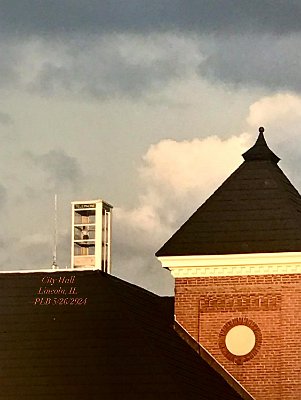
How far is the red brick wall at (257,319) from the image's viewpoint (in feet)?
107

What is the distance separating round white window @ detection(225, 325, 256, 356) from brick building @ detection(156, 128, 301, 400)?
0.08 ft

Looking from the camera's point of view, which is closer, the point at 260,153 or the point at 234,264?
the point at 234,264

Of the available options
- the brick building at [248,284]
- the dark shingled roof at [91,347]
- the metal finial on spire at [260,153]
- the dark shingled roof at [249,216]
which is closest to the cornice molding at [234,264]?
the brick building at [248,284]

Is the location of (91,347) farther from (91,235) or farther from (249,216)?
(249,216)

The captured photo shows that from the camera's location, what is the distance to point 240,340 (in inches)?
1312

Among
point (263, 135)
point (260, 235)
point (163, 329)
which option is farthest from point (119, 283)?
point (263, 135)

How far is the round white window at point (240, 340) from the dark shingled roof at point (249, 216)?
187 cm

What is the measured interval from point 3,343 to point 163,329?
13.2 ft

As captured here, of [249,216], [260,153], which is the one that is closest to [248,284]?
[249,216]

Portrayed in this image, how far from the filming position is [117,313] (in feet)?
102

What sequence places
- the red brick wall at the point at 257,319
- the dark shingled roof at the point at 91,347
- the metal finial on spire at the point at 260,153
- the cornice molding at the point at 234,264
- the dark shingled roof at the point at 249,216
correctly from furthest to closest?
the metal finial on spire at the point at 260,153 < the dark shingled roof at the point at 249,216 < the cornice molding at the point at 234,264 < the red brick wall at the point at 257,319 < the dark shingled roof at the point at 91,347

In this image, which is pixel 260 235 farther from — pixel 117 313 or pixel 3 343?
pixel 3 343

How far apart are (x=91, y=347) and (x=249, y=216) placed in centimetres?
611

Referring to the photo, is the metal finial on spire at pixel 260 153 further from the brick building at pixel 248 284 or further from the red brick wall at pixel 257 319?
the red brick wall at pixel 257 319
